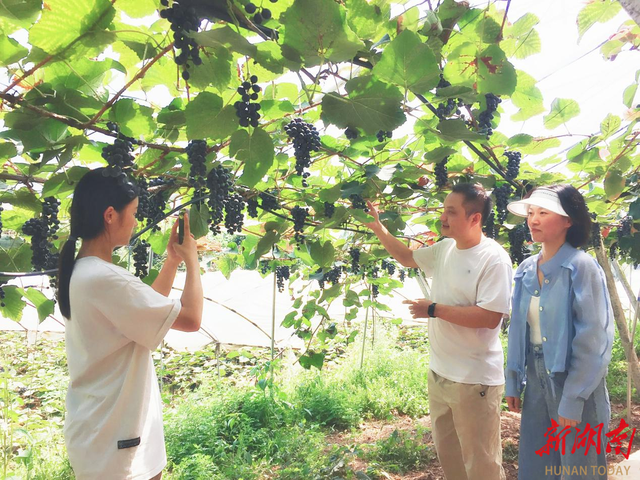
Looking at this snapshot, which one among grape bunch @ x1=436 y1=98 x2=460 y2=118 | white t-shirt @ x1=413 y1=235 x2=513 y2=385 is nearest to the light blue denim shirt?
white t-shirt @ x1=413 y1=235 x2=513 y2=385

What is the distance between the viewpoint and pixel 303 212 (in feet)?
6.92

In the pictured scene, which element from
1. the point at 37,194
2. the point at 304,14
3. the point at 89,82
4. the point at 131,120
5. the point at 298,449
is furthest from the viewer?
the point at 298,449

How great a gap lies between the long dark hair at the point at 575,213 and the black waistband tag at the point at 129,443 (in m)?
1.72

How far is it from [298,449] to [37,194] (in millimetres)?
2638

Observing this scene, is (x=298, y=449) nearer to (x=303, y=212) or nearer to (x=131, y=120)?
(x=303, y=212)

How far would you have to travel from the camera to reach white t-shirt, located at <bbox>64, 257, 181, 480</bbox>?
1.08 m

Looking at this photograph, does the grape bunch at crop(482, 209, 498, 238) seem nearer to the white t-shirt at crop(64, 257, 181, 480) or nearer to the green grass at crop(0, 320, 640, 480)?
the green grass at crop(0, 320, 640, 480)

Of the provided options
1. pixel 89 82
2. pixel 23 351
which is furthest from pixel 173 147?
pixel 23 351

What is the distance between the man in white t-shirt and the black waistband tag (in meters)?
1.19

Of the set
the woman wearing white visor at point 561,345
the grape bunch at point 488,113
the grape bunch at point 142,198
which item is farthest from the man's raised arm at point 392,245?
the grape bunch at point 142,198

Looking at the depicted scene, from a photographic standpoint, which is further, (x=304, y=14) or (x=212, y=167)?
(x=212, y=167)

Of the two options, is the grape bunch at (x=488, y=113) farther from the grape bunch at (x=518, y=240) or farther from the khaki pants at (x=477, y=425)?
the grape bunch at (x=518, y=240)

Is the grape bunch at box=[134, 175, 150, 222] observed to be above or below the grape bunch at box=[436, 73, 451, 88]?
below

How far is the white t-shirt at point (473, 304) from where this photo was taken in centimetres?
183
